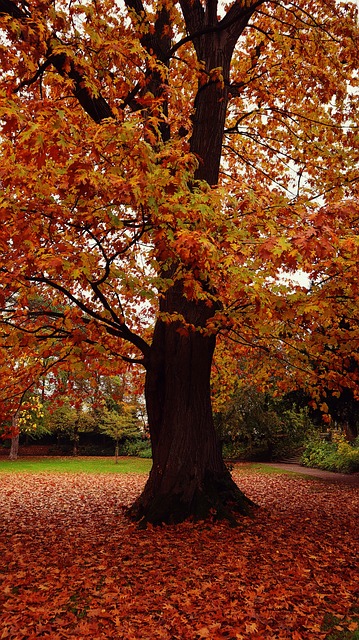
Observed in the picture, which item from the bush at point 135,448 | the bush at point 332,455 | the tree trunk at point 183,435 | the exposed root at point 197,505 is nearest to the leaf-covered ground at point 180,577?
the exposed root at point 197,505

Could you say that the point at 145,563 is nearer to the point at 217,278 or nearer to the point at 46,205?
the point at 217,278

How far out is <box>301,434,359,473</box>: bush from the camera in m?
19.8

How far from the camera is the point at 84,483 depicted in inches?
662

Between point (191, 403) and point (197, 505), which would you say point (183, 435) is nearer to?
point (191, 403)

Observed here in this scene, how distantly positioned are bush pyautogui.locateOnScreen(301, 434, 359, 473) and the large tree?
1192cm

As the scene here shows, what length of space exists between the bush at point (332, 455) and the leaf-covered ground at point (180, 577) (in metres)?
11.0

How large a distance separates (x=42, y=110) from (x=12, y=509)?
921 cm

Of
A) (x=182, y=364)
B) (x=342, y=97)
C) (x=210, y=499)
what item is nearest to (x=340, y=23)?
(x=342, y=97)

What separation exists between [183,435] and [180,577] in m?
2.77

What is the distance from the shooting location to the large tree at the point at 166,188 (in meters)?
5.30

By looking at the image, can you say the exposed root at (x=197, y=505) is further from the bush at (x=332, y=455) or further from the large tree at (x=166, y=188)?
the bush at (x=332, y=455)

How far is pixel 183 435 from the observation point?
8.02 m

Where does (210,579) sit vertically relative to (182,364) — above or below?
below

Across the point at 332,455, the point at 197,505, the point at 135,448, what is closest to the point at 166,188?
the point at 197,505
